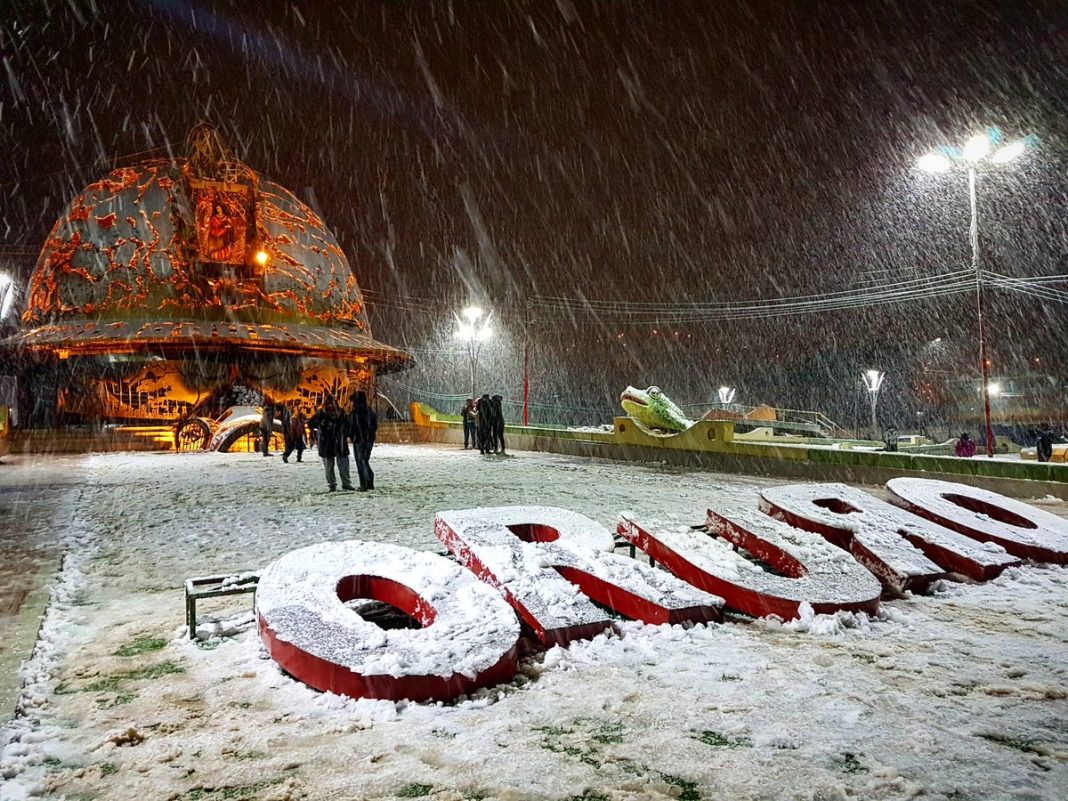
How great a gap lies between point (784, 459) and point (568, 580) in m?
12.0

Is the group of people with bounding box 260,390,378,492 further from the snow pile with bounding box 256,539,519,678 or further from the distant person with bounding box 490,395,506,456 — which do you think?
the distant person with bounding box 490,395,506,456

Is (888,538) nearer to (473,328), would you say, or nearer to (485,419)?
(485,419)

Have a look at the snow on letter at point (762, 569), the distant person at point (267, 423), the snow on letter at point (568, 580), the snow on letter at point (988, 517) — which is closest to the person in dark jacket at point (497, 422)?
the distant person at point (267, 423)

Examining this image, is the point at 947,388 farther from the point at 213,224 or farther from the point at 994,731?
the point at 994,731

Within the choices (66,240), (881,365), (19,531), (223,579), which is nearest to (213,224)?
(66,240)

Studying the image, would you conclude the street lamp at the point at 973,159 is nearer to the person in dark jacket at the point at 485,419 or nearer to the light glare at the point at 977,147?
the light glare at the point at 977,147

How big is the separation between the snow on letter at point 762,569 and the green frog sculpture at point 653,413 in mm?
16038

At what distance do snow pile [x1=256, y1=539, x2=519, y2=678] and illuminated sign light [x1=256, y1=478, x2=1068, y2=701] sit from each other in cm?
1

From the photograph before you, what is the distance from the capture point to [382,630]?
375 cm

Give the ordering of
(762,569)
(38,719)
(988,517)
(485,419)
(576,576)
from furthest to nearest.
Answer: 1. (485,419)
2. (988,517)
3. (762,569)
4. (576,576)
5. (38,719)

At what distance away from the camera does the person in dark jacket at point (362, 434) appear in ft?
38.7

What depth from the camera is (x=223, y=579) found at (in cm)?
468

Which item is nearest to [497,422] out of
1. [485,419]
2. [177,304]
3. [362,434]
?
[485,419]

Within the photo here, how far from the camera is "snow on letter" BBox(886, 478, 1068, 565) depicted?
235 inches
